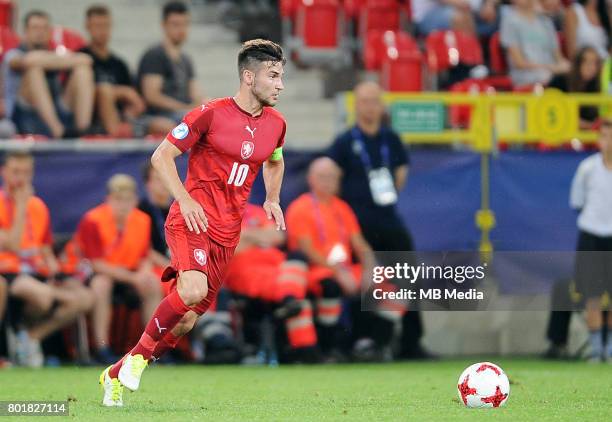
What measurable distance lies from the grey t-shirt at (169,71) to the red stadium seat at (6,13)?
2.69 m

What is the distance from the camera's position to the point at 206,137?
7785mm

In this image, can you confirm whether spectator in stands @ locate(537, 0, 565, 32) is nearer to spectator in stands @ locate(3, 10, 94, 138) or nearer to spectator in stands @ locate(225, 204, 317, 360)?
spectator in stands @ locate(225, 204, 317, 360)

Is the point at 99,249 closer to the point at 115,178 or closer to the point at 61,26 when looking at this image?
the point at 115,178

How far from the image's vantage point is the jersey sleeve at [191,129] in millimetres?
7551

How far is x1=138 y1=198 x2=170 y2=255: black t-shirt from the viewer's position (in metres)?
11.9

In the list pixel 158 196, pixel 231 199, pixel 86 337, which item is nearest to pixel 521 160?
pixel 158 196

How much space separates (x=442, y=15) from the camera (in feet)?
53.1

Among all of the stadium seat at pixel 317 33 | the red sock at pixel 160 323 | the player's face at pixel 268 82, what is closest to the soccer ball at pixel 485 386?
the red sock at pixel 160 323

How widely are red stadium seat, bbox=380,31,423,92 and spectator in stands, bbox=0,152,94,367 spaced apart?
506cm

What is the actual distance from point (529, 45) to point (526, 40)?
0.24 ft

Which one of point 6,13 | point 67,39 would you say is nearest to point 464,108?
point 67,39

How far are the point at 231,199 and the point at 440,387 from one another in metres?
2.31

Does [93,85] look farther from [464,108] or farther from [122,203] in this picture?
[464,108]

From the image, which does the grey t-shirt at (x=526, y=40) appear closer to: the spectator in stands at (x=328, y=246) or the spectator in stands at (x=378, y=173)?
the spectator in stands at (x=378, y=173)
